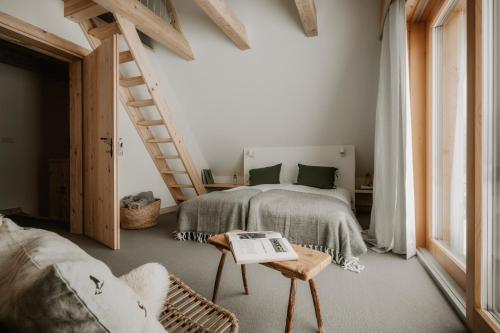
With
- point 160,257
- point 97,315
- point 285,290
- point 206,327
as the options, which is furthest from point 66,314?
point 160,257

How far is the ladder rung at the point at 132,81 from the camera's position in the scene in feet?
10.1

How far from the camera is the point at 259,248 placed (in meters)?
1.30

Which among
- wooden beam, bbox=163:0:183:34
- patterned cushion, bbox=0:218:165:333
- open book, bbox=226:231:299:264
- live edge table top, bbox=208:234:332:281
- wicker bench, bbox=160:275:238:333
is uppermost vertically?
wooden beam, bbox=163:0:183:34

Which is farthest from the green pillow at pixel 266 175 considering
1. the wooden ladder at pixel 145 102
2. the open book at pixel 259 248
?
the open book at pixel 259 248

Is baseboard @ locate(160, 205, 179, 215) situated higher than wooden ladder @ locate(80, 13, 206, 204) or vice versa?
wooden ladder @ locate(80, 13, 206, 204)

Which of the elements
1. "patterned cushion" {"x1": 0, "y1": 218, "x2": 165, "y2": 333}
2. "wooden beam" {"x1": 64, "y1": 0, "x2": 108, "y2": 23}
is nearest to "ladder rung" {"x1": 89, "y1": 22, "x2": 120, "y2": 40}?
"wooden beam" {"x1": 64, "y1": 0, "x2": 108, "y2": 23}

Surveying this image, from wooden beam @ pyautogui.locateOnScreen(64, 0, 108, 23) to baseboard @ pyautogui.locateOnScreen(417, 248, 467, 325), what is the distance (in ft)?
11.7

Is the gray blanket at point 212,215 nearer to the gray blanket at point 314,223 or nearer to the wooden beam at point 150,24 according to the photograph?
the gray blanket at point 314,223

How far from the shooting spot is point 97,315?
412mm

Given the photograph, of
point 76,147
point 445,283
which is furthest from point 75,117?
point 445,283

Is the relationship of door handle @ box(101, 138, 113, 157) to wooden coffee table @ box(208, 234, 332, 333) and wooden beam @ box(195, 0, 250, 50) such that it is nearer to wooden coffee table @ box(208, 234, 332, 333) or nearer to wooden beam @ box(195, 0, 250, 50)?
wooden beam @ box(195, 0, 250, 50)

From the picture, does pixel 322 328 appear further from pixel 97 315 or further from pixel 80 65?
pixel 80 65

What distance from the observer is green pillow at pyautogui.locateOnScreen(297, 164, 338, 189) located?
11.5ft

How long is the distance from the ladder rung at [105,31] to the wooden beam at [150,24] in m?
0.23
